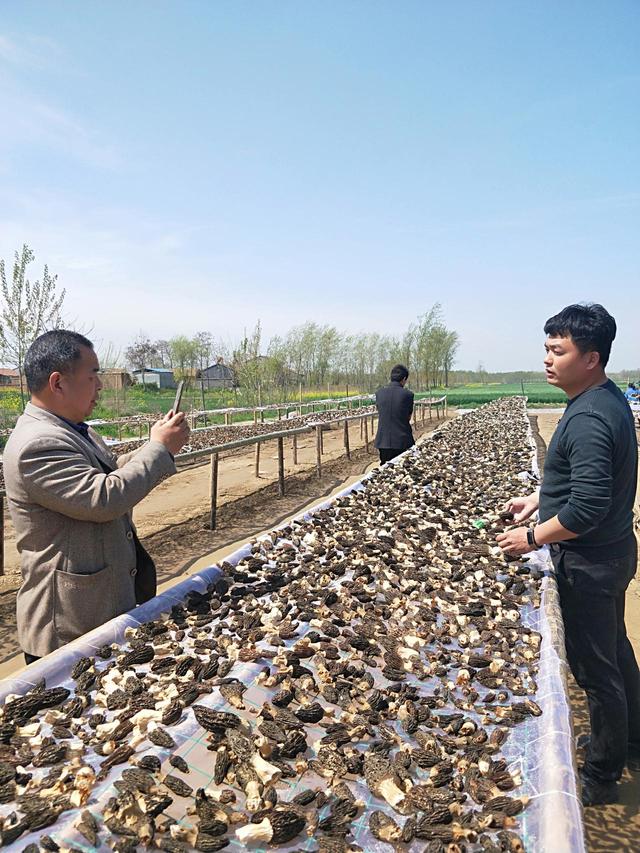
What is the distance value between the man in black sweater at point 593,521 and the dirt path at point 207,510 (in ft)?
11.2

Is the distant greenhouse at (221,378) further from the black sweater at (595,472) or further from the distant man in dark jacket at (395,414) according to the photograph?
the black sweater at (595,472)

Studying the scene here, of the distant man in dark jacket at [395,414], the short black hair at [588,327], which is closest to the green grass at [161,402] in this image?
the distant man in dark jacket at [395,414]

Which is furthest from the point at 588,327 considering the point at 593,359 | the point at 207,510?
the point at 207,510

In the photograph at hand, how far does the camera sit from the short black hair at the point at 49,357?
6.22 feet

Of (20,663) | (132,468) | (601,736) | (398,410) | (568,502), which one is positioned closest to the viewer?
(132,468)

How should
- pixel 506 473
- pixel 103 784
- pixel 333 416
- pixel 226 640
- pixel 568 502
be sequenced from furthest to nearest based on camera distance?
pixel 333 416 → pixel 506 473 → pixel 568 502 → pixel 226 640 → pixel 103 784

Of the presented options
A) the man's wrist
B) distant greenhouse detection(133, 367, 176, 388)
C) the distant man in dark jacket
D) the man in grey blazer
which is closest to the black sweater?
the man's wrist

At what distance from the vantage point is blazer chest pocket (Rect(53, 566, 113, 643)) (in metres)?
1.92

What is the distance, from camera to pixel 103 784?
1.38 m

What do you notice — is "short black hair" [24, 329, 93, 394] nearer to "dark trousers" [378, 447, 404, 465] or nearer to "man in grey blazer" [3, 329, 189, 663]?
"man in grey blazer" [3, 329, 189, 663]

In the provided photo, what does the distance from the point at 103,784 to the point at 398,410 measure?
20.8ft

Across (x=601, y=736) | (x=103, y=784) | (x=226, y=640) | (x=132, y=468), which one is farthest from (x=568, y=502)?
(x=103, y=784)

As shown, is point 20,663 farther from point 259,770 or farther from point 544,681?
point 544,681

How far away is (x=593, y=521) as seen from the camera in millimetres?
2201
